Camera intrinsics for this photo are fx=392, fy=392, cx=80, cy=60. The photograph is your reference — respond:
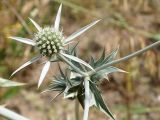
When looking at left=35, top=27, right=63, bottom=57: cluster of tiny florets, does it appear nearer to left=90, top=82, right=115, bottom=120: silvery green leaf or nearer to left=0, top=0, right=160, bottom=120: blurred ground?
left=90, top=82, right=115, bottom=120: silvery green leaf

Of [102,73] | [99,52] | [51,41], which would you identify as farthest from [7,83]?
[99,52]

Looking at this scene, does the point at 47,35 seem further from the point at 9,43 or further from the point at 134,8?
the point at 134,8

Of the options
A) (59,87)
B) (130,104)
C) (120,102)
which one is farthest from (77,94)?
(120,102)

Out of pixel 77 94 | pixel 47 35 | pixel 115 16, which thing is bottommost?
pixel 77 94

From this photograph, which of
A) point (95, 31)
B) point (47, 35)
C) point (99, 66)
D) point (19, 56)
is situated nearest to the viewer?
point (99, 66)

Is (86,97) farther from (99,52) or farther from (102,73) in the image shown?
(99,52)

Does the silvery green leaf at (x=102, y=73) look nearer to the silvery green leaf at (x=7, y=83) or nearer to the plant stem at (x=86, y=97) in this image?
the plant stem at (x=86, y=97)
